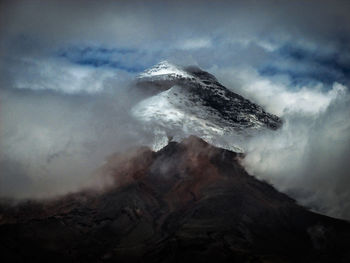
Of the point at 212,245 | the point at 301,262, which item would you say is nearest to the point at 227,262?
the point at 212,245

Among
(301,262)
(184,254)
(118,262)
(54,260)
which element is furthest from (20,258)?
(301,262)

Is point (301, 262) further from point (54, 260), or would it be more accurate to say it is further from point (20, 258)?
point (20, 258)

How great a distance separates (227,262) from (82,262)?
6115cm

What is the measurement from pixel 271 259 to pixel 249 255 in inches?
361

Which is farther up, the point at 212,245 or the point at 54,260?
the point at 212,245

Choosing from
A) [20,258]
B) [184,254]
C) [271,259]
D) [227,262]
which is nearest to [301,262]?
[271,259]

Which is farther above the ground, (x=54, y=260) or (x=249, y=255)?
(x=249, y=255)

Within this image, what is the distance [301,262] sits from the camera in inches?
7869

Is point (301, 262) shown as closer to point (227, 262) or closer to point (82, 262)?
point (227, 262)

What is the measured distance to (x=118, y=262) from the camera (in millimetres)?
194250

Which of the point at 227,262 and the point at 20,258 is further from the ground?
the point at 227,262

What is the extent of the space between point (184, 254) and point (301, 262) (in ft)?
165

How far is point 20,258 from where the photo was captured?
19938cm

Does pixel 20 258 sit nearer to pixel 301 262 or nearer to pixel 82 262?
pixel 82 262
